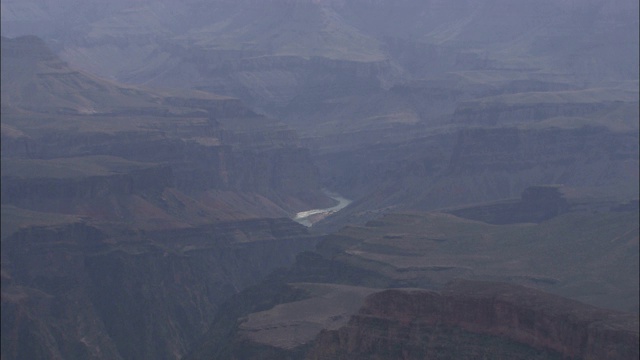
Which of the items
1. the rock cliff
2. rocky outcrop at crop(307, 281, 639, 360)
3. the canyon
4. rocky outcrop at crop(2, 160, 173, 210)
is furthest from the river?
rocky outcrop at crop(307, 281, 639, 360)

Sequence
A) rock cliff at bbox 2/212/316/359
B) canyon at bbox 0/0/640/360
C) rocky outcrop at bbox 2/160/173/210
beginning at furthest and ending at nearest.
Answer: rocky outcrop at bbox 2/160/173/210 → rock cliff at bbox 2/212/316/359 → canyon at bbox 0/0/640/360

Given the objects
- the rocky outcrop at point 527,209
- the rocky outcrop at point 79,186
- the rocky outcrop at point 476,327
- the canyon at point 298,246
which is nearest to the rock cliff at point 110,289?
the canyon at point 298,246

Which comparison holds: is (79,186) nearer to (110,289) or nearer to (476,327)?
(110,289)

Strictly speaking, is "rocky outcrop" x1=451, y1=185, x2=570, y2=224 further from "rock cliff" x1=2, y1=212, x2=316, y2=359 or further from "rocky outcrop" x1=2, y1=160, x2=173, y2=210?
"rocky outcrop" x1=2, y1=160, x2=173, y2=210

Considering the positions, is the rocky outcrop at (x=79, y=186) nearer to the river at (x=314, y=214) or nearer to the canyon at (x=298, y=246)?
the canyon at (x=298, y=246)

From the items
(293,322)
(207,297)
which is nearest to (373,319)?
(293,322)

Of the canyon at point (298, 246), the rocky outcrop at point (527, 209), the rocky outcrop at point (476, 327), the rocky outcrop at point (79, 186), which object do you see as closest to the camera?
the rocky outcrop at point (476, 327)

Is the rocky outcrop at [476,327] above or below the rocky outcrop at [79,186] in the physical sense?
below

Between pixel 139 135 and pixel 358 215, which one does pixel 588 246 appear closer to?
pixel 358 215
